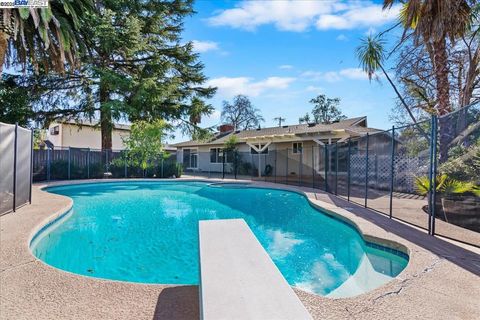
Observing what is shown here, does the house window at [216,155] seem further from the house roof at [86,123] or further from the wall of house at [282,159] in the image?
the house roof at [86,123]

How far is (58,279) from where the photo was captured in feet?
11.1

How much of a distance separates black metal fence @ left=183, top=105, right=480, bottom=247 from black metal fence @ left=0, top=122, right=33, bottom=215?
27.9ft

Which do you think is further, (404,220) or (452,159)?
(404,220)

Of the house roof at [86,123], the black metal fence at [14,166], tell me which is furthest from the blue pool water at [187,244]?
the house roof at [86,123]

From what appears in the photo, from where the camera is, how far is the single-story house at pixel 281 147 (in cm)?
1664

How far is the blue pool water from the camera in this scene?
4516 mm

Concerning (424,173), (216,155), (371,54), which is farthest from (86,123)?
(424,173)

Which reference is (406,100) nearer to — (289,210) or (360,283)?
(289,210)

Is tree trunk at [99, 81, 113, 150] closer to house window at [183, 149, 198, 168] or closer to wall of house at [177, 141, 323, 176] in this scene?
wall of house at [177, 141, 323, 176]

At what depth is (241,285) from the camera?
2.14 m

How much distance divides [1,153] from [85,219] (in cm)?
262

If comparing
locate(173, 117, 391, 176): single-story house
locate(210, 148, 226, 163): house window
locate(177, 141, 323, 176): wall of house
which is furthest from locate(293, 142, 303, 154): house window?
locate(210, 148, 226, 163): house window

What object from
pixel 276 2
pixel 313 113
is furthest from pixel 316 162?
pixel 313 113

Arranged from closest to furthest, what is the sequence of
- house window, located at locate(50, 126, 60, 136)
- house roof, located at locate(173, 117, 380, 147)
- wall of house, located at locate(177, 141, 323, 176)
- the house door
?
house roof, located at locate(173, 117, 380, 147), wall of house, located at locate(177, 141, 323, 176), house window, located at locate(50, 126, 60, 136), the house door
